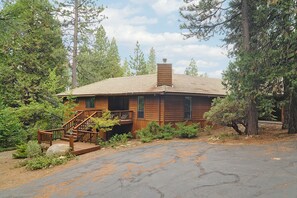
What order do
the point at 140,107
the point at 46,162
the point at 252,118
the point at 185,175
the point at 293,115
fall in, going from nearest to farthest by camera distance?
the point at 185,175, the point at 46,162, the point at 293,115, the point at 252,118, the point at 140,107

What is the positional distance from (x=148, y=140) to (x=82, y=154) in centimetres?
395

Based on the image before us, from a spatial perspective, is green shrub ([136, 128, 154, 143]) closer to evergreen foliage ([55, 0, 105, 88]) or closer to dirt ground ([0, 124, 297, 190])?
dirt ground ([0, 124, 297, 190])

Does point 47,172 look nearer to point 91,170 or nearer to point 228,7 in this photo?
point 91,170

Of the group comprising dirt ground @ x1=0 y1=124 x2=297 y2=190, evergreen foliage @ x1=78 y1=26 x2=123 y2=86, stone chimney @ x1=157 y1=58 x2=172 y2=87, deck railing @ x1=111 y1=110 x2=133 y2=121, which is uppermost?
evergreen foliage @ x1=78 y1=26 x2=123 y2=86

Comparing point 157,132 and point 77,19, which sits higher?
point 77,19

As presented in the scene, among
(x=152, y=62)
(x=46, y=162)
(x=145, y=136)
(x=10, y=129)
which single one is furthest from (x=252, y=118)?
(x=152, y=62)

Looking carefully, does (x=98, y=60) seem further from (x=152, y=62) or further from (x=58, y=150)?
(x=152, y=62)

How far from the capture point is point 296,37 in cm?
1067

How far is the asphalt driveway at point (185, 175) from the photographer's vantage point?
20.4 ft

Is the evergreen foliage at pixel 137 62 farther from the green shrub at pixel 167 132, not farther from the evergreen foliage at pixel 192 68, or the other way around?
the green shrub at pixel 167 132

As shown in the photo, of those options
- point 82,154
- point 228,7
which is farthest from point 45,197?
point 228,7

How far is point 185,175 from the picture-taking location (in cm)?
754

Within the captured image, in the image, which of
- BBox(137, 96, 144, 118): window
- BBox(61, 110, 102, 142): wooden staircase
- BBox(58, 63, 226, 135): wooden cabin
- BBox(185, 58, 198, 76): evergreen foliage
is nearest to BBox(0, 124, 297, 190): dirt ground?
BBox(61, 110, 102, 142): wooden staircase

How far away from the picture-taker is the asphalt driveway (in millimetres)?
6219
